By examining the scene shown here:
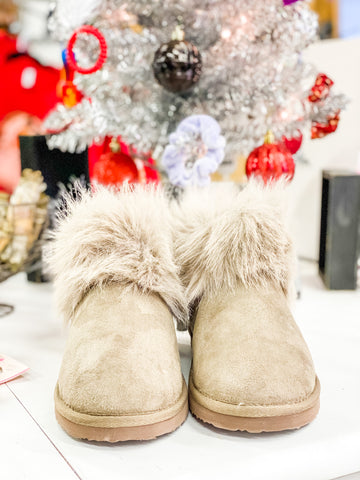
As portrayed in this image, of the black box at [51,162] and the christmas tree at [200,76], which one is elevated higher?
the christmas tree at [200,76]

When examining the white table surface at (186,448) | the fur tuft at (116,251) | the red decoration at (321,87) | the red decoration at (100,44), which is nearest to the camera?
the white table surface at (186,448)

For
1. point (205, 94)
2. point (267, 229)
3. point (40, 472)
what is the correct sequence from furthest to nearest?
point (205, 94) < point (267, 229) < point (40, 472)

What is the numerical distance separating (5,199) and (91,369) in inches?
16.7

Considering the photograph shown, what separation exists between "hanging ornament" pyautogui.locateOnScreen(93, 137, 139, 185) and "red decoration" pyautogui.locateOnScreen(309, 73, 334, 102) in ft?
1.04

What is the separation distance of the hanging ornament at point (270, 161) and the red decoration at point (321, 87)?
120 millimetres

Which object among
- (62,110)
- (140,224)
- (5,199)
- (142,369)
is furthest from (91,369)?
(62,110)

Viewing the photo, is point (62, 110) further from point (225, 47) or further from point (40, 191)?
point (225, 47)

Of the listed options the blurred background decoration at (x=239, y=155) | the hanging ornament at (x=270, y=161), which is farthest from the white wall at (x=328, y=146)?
the hanging ornament at (x=270, y=161)

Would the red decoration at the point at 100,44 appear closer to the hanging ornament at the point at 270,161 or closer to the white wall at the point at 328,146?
the hanging ornament at the point at 270,161

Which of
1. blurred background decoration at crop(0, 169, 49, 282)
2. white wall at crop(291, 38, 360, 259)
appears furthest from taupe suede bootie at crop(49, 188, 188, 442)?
white wall at crop(291, 38, 360, 259)

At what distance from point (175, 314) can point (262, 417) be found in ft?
0.51

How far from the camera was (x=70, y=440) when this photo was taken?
1.23 ft

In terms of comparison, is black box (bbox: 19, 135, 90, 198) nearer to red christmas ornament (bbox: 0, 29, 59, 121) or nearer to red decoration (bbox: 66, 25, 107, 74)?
red decoration (bbox: 66, 25, 107, 74)

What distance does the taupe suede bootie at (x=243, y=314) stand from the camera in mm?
363
